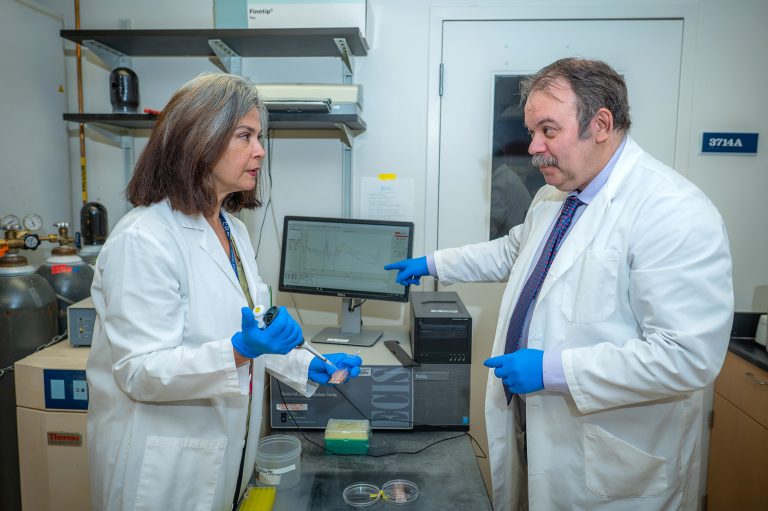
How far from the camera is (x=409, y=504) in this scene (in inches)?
52.6

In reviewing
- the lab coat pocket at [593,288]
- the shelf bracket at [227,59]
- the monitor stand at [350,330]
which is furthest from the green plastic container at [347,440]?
the shelf bracket at [227,59]

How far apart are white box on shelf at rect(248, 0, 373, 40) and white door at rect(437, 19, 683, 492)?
35cm

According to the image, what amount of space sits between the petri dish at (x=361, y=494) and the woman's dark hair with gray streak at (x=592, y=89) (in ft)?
3.15

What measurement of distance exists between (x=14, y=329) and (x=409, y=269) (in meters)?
1.21

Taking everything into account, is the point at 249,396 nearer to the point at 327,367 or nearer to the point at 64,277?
the point at 327,367

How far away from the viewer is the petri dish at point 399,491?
135cm

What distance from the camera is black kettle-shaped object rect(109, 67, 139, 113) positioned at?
6.84 feet

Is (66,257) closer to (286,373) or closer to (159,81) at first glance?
(159,81)

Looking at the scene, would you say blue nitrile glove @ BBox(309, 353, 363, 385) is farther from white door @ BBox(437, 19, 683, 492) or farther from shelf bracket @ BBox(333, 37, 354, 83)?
shelf bracket @ BBox(333, 37, 354, 83)

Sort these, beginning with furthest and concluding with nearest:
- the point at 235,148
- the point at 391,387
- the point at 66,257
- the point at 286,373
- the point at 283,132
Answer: the point at 283,132
the point at 66,257
the point at 391,387
the point at 286,373
the point at 235,148

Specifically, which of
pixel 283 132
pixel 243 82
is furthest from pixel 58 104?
pixel 243 82

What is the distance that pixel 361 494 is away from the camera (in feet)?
4.50

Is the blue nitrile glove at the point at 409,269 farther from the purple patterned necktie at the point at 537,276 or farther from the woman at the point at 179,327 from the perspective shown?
the woman at the point at 179,327

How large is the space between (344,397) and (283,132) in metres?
1.07
